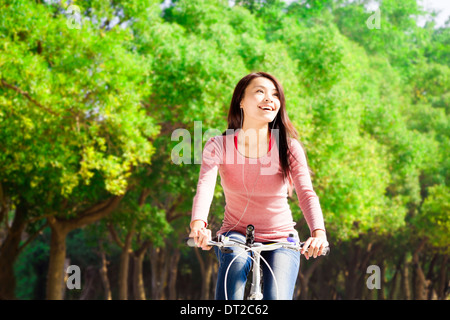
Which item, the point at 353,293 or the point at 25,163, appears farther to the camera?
the point at 353,293

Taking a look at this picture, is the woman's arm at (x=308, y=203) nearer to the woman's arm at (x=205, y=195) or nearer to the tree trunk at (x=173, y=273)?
the woman's arm at (x=205, y=195)

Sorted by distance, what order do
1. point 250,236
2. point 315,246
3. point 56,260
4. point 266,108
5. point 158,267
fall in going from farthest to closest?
point 158,267, point 56,260, point 266,108, point 250,236, point 315,246

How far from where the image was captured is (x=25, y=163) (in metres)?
13.9

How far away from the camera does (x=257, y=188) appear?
3430 millimetres

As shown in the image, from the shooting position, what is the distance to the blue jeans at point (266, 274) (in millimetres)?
3160

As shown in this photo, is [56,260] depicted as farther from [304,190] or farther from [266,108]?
[304,190]

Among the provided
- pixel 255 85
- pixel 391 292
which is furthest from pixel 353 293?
pixel 255 85

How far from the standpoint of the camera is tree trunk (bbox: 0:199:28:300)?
62.5 ft

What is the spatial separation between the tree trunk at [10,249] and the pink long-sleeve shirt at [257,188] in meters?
16.5

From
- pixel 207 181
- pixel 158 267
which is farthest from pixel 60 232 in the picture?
pixel 207 181

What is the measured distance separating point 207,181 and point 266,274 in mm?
625

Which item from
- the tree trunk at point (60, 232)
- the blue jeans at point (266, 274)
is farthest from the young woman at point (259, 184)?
the tree trunk at point (60, 232)

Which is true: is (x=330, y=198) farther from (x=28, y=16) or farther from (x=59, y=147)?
(x=28, y=16)
